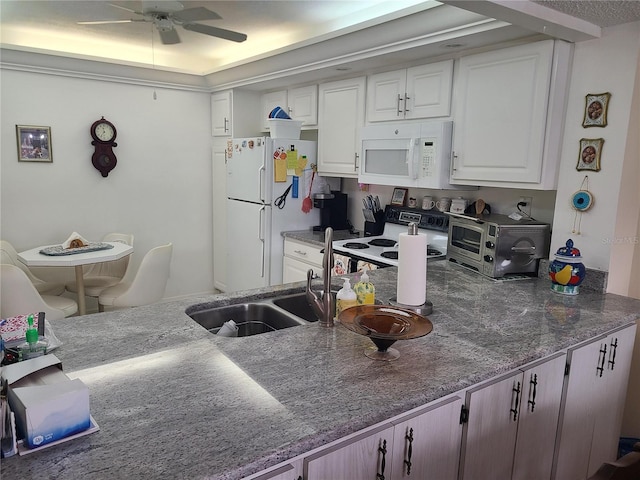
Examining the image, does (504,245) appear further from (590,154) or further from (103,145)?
(103,145)

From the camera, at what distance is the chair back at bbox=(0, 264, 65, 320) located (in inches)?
112

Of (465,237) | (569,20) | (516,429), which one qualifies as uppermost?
(569,20)

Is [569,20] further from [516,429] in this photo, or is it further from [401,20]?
[516,429]

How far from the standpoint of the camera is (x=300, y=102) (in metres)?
3.99

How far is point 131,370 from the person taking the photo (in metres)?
1.31

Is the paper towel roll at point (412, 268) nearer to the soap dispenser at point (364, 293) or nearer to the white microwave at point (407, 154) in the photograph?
the soap dispenser at point (364, 293)

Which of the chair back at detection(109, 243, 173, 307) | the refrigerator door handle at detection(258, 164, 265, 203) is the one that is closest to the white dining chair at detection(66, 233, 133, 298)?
the chair back at detection(109, 243, 173, 307)

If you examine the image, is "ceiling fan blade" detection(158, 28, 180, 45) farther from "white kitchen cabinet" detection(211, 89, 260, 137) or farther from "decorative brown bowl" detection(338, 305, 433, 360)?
"decorative brown bowl" detection(338, 305, 433, 360)

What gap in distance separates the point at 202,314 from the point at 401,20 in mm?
1859

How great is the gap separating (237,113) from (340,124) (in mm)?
1287

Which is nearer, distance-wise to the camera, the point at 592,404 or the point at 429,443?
the point at 429,443

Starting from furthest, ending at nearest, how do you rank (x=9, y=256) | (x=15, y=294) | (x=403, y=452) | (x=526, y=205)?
(x=9, y=256), (x=15, y=294), (x=526, y=205), (x=403, y=452)

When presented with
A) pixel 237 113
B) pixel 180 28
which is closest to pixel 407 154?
pixel 180 28

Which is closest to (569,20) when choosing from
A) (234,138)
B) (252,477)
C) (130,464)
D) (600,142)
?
(600,142)
